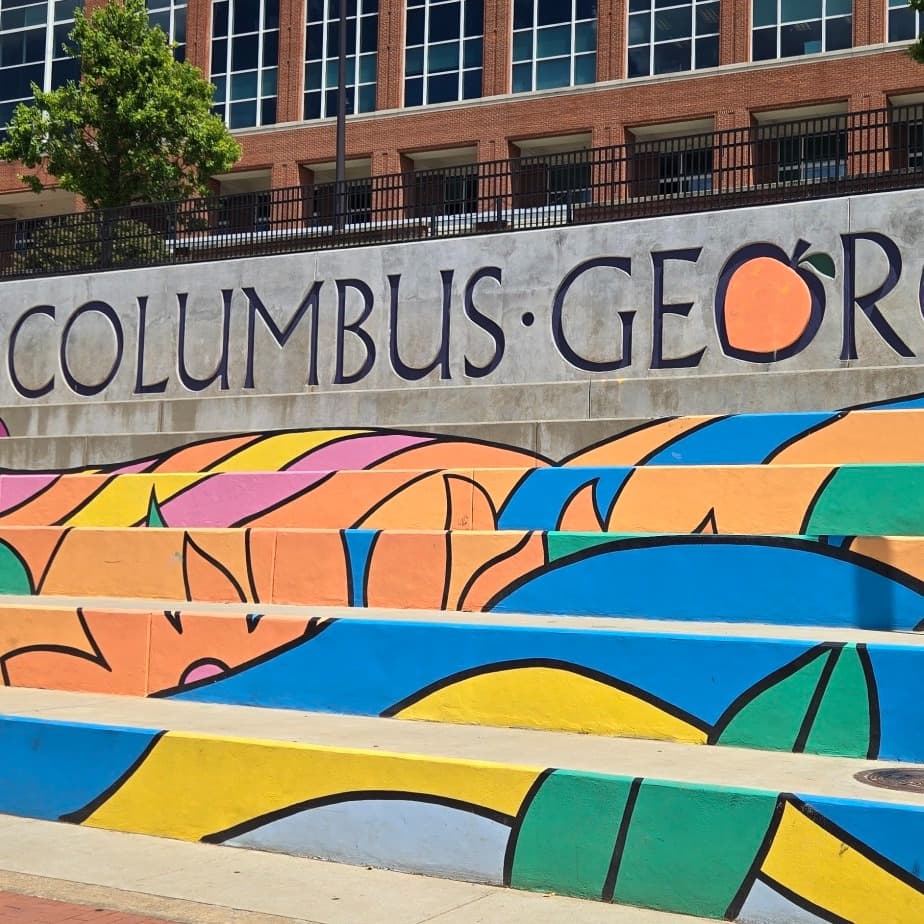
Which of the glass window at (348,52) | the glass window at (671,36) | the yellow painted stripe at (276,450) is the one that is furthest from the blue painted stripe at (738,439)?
the glass window at (348,52)

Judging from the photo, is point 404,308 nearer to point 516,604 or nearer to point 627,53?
point 516,604

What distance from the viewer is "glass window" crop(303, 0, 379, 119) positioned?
124 feet

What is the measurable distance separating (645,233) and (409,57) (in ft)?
85.5

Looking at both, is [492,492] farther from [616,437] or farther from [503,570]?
[503,570]

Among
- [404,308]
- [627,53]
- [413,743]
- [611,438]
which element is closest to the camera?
[413,743]

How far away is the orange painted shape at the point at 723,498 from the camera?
876 cm

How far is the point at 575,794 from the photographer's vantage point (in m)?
5.45

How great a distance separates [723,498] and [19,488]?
26.3ft

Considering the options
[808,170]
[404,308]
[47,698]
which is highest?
[808,170]

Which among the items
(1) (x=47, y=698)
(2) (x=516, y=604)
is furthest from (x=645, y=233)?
(1) (x=47, y=698)

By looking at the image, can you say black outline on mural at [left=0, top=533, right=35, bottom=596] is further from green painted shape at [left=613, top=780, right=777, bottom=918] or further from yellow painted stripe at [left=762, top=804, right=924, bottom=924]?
yellow painted stripe at [left=762, top=804, right=924, bottom=924]

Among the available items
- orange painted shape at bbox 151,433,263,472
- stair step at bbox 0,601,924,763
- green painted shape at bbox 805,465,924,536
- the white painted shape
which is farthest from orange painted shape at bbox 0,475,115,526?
green painted shape at bbox 805,465,924,536

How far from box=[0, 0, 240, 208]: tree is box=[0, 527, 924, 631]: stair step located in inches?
579

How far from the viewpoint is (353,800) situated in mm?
6090
